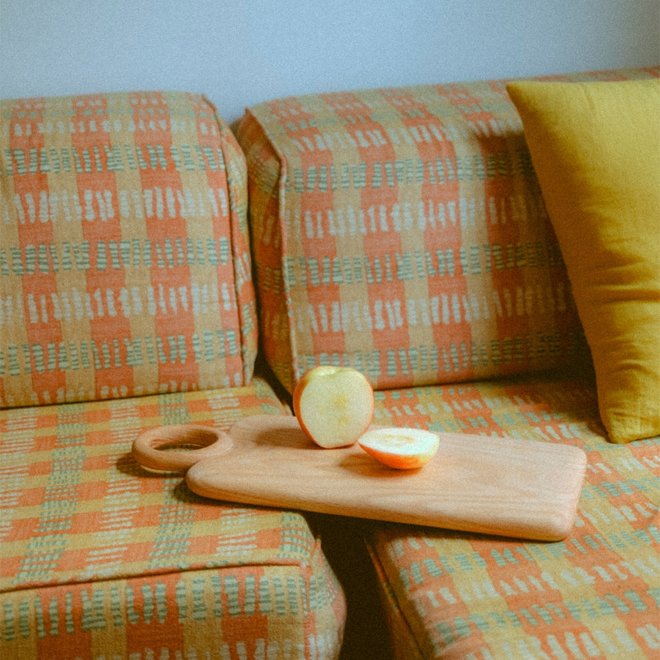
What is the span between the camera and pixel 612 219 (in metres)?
1.15

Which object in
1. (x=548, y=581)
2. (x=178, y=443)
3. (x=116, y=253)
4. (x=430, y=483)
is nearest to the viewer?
(x=548, y=581)

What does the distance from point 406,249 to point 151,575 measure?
2.23ft

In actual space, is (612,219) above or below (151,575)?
above

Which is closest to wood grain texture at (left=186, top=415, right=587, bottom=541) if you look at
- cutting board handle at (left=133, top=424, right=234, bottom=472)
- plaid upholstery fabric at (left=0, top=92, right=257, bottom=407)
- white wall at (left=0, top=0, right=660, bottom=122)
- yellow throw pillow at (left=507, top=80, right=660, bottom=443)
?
cutting board handle at (left=133, top=424, right=234, bottom=472)

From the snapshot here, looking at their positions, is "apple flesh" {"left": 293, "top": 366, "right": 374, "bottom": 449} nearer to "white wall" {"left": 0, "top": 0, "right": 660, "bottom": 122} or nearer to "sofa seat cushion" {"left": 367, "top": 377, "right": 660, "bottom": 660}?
"sofa seat cushion" {"left": 367, "top": 377, "right": 660, "bottom": 660}

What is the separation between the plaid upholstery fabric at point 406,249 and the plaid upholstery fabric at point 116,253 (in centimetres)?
9

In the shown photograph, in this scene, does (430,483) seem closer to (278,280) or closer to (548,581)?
(548,581)

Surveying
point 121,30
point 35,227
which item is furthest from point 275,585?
point 121,30

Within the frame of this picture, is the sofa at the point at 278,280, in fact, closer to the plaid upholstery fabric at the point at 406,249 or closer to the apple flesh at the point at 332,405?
the plaid upholstery fabric at the point at 406,249

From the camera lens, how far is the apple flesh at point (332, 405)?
1.04m

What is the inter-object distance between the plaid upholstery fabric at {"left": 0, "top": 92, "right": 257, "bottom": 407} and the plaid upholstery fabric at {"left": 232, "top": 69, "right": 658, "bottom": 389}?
9 cm

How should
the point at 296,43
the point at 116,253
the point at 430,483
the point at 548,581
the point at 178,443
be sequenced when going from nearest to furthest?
the point at 548,581, the point at 430,483, the point at 178,443, the point at 116,253, the point at 296,43

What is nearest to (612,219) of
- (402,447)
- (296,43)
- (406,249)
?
(406,249)

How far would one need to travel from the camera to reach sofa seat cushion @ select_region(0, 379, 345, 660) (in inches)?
33.1
